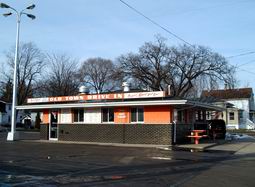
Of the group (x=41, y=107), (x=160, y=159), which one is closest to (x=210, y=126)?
(x=41, y=107)

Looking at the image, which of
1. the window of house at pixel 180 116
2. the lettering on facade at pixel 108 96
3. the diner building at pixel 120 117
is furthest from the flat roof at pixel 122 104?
the window of house at pixel 180 116

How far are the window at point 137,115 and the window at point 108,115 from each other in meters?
1.85

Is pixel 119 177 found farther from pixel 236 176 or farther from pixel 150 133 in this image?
pixel 150 133

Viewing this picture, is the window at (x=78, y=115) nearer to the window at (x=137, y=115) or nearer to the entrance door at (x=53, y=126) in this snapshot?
the entrance door at (x=53, y=126)

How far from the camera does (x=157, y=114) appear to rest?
1060 inches

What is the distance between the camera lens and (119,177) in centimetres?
1223

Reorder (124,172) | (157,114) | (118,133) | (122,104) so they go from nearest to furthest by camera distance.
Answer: (124,172) < (157,114) < (122,104) < (118,133)

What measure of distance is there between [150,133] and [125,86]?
751 centimetres

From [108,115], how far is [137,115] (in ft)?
8.59

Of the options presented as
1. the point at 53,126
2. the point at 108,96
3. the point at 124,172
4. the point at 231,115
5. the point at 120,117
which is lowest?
the point at 124,172

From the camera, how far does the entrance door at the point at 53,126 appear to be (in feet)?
107

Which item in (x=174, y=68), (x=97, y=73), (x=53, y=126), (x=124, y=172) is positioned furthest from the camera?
(x=97, y=73)

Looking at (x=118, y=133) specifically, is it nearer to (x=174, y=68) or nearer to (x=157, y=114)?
(x=157, y=114)

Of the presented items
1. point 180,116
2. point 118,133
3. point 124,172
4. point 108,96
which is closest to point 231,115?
point 180,116
